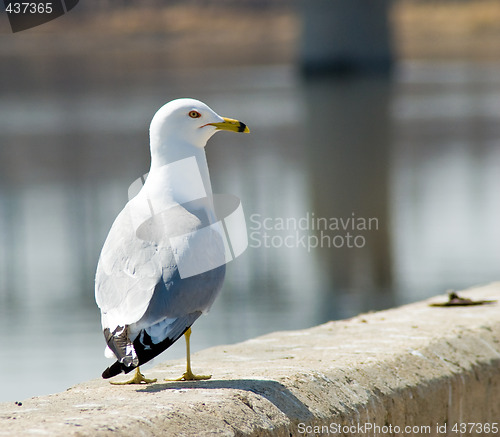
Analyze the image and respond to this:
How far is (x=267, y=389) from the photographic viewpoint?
366 centimetres

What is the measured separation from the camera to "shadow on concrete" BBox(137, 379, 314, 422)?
11.9 ft

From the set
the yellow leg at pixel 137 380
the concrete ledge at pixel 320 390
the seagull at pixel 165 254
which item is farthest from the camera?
the yellow leg at pixel 137 380

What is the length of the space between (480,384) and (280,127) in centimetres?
1959

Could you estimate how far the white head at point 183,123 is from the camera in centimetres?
375

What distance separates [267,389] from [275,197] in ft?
33.1

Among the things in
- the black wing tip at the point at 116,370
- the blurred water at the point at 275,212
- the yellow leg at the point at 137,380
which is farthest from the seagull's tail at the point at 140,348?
the blurred water at the point at 275,212

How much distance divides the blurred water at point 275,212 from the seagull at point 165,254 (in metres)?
3.26

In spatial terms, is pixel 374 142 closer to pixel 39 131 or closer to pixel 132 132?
pixel 132 132

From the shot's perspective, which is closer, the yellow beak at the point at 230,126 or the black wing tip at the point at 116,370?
the black wing tip at the point at 116,370

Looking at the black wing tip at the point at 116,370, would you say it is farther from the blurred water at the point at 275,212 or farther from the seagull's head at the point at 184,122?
the blurred water at the point at 275,212

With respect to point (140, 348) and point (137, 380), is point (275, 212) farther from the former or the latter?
point (140, 348)

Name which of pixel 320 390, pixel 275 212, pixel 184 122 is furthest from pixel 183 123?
pixel 275 212

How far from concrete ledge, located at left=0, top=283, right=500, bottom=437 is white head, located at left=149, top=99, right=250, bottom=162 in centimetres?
88

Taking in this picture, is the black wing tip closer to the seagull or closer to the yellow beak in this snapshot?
the seagull
